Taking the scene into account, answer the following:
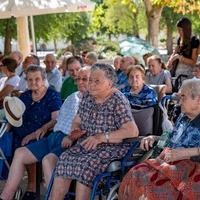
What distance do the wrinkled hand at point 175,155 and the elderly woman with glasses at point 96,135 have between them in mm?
542

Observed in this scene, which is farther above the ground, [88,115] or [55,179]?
[88,115]

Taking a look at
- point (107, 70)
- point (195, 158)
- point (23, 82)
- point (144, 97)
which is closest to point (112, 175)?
point (195, 158)

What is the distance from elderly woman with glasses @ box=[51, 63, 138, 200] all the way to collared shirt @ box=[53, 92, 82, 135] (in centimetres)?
25

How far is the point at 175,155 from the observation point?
389 centimetres

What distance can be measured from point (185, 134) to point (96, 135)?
812 millimetres

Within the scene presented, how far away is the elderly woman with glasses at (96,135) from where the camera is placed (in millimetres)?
4238

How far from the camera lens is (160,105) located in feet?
16.2

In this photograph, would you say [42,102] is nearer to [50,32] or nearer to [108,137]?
[108,137]

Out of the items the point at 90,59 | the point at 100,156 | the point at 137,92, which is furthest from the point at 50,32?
the point at 100,156

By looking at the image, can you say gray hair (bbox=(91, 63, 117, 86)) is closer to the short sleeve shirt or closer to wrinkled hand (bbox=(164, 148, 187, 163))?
wrinkled hand (bbox=(164, 148, 187, 163))

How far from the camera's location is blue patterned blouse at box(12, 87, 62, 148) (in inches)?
209

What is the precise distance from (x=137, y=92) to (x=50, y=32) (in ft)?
58.0

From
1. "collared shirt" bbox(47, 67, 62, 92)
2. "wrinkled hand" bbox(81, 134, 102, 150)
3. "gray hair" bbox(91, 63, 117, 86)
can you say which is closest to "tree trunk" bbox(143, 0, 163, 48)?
"collared shirt" bbox(47, 67, 62, 92)

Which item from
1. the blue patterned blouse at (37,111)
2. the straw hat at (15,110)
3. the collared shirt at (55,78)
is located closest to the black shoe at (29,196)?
the blue patterned blouse at (37,111)
